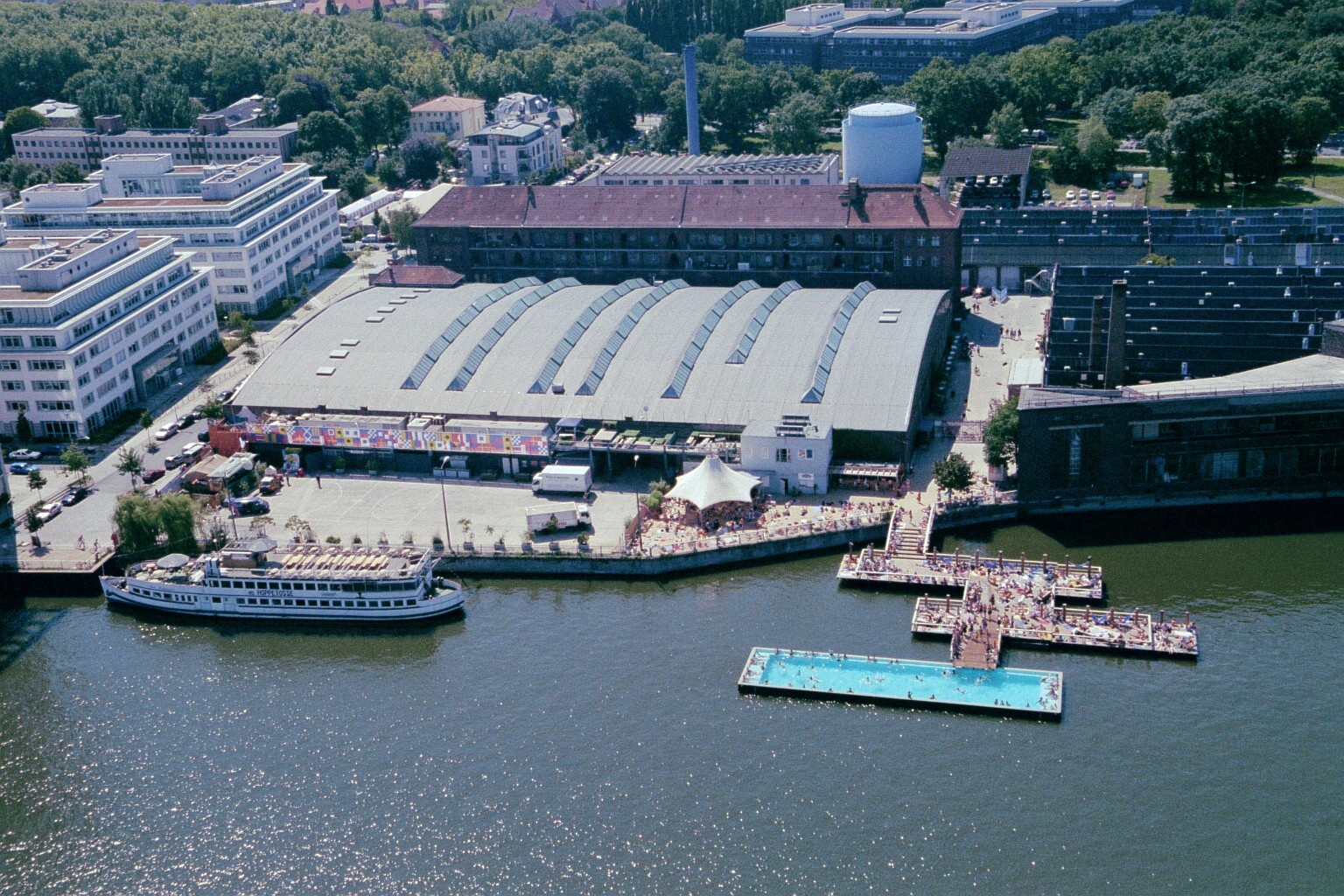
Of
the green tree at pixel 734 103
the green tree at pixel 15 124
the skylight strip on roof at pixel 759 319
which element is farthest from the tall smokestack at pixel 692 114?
the green tree at pixel 15 124

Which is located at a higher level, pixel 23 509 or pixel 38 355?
pixel 38 355

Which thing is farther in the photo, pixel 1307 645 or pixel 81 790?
pixel 1307 645

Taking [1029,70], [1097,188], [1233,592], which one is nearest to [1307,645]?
[1233,592]

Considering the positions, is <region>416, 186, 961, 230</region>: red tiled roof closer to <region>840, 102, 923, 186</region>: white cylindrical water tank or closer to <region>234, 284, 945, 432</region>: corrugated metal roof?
<region>234, 284, 945, 432</region>: corrugated metal roof

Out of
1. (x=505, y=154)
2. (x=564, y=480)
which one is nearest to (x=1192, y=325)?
(x=564, y=480)

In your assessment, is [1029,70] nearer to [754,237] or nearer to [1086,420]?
[754,237]
